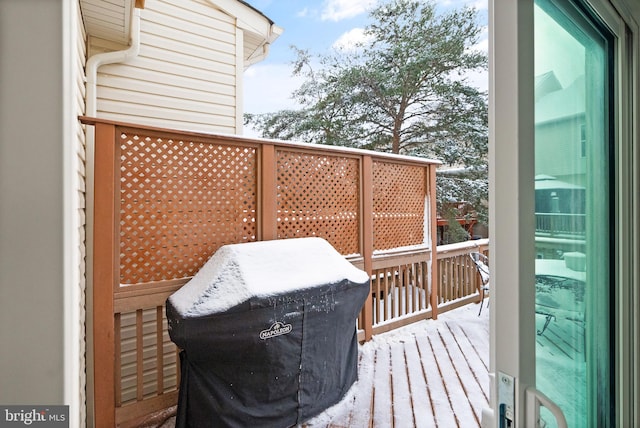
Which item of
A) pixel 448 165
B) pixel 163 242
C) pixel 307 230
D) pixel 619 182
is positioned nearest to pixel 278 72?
pixel 448 165

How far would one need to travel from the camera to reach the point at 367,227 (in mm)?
3670

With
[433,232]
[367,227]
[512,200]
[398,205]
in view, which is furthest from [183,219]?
[433,232]

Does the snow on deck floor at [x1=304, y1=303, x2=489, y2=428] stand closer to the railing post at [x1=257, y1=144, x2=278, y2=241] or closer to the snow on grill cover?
the snow on grill cover

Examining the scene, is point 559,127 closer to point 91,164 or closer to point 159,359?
point 159,359

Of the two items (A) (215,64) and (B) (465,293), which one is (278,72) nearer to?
(A) (215,64)

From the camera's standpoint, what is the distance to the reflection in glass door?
0.77 meters

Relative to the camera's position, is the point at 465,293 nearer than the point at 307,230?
No

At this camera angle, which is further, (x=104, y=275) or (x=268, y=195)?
(x=268, y=195)

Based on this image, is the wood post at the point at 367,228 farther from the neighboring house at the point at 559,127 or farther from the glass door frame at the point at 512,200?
the glass door frame at the point at 512,200

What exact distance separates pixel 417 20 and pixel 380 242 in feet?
21.8

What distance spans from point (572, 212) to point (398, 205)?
3228mm

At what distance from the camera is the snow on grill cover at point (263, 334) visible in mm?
1917

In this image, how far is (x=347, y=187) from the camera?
140 inches

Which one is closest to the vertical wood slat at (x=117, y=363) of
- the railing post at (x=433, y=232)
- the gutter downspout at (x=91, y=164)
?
the gutter downspout at (x=91, y=164)
